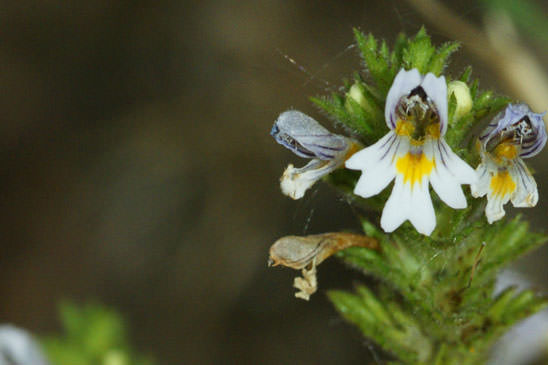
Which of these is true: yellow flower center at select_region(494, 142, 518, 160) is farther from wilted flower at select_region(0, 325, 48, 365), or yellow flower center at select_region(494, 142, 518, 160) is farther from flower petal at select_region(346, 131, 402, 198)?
wilted flower at select_region(0, 325, 48, 365)

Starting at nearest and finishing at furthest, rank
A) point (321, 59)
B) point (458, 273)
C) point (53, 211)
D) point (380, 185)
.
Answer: point (380, 185)
point (458, 273)
point (321, 59)
point (53, 211)

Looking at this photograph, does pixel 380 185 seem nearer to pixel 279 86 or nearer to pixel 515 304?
pixel 515 304

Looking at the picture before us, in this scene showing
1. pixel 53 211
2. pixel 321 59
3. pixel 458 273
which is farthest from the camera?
pixel 53 211

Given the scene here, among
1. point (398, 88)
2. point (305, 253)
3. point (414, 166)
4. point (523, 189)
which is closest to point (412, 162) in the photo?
point (414, 166)

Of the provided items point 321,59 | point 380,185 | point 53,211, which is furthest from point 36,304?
point 380,185

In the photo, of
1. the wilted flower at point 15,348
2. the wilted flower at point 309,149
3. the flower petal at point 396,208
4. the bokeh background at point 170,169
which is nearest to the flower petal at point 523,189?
the flower petal at point 396,208
